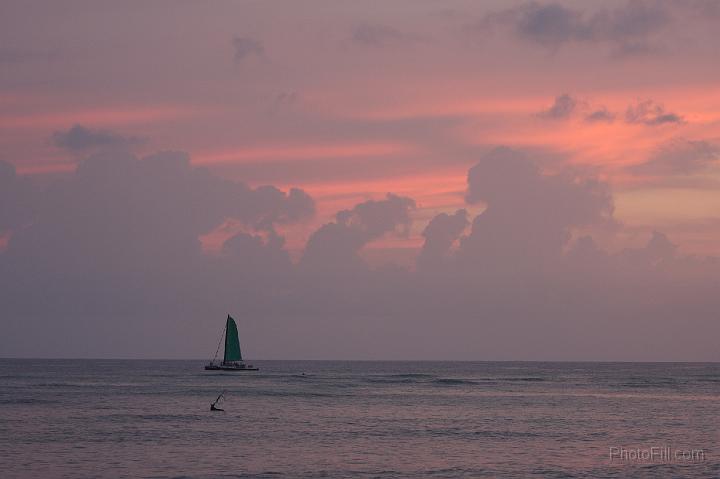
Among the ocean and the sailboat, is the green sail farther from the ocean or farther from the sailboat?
the ocean

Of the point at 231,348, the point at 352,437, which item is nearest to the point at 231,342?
the point at 231,348

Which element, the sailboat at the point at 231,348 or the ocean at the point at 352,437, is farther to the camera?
the sailboat at the point at 231,348

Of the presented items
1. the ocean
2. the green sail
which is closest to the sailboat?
the green sail

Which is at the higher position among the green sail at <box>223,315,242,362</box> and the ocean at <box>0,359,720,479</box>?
the green sail at <box>223,315,242,362</box>

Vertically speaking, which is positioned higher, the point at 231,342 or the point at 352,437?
the point at 231,342

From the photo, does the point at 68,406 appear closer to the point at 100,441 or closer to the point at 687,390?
the point at 100,441

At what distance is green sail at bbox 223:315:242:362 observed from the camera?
180 meters

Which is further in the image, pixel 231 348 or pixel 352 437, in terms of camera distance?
pixel 231 348

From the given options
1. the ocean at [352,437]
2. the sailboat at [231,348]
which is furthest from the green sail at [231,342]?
the ocean at [352,437]

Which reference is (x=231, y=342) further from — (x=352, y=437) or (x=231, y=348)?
(x=352, y=437)

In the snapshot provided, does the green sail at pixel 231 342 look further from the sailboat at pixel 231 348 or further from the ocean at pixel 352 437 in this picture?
the ocean at pixel 352 437

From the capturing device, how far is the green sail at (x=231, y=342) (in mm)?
180125

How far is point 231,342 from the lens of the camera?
183m

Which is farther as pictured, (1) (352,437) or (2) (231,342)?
(2) (231,342)
